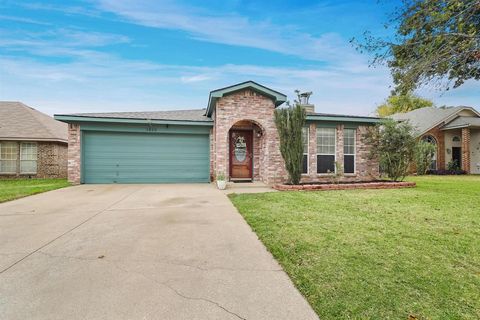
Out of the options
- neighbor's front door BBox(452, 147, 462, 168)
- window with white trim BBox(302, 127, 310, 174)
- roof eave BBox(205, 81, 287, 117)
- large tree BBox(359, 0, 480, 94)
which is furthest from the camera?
neighbor's front door BBox(452, 147, 462, 168)

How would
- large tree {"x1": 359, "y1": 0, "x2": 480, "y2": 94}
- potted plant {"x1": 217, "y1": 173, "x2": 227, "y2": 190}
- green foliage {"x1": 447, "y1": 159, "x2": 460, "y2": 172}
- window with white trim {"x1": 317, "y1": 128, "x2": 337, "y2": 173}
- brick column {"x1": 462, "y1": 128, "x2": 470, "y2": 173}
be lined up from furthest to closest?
green foliage {"x1": 447, "y1": 159, "x2": 460, "y2": 172}
brick column {"x1": 462, "y1": 128, "x2": 470, "y2": 173}
window with white trim {"x1": 317, "y1": 128, "x2": 337, "y2": 173}
potted plant {"x1": 217, "y1": 173, "x2": 227, "y2": 190}
large tree {"x1": 359, "y1": 0, "x2": 480, "y2": 94}

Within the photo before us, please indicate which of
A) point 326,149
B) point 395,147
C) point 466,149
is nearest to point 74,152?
point 326,149

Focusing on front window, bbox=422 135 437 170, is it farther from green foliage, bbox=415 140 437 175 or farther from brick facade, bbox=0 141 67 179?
brick facade, bbox=0 141 67 179

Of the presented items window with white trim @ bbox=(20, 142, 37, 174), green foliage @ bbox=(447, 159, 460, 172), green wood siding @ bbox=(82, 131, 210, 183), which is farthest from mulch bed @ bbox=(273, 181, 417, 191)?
window with white trim @ bbox=(20, 142, 37, 174)

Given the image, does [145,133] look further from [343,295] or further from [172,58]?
[343,295]

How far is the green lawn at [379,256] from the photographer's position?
1975 millimetres

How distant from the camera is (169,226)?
4312 millimetres

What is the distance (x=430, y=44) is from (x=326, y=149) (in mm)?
7382

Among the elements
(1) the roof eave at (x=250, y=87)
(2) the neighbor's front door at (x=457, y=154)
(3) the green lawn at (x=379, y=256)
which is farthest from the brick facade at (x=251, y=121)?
(2) the neighbor's front door at (x=457, y=154)

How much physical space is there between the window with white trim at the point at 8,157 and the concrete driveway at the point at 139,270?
1208 centimetres

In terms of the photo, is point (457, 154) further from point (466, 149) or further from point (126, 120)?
point (126, 120)

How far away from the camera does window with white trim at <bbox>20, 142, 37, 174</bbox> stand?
13695 millimetres

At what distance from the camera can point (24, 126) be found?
14273 millimetres

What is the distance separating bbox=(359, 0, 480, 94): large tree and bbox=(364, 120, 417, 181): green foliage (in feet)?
15.0
